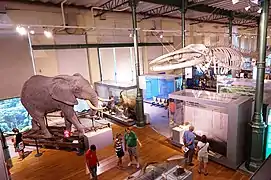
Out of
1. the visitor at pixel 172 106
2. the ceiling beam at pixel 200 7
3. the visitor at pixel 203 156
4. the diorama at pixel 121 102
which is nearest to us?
the visitor at pixel 203 156

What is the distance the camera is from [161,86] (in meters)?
13.7

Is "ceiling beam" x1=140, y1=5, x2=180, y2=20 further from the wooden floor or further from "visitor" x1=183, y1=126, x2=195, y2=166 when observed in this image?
"visitor" x1=183, y1=126, x2=195, y2=166

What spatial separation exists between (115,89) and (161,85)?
393 cm

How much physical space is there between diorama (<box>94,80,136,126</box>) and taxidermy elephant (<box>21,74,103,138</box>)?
263cm

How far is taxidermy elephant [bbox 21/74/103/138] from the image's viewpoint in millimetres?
7305

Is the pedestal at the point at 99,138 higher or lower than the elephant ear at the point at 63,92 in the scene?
lower

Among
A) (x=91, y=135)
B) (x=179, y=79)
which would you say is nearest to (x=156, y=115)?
(x=179, y=79)

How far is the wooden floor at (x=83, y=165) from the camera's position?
19.0 ft

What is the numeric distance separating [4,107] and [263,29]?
10.5 metres

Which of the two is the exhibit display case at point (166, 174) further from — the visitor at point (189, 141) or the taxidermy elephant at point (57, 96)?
the taxidermy elephant at point (57, 96)

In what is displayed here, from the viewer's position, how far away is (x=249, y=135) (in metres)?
5.98

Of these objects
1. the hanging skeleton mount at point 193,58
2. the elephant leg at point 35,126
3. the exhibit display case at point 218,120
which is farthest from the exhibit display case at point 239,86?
the elephant leg at point 35,126

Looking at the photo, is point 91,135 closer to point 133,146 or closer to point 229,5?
point 133,146

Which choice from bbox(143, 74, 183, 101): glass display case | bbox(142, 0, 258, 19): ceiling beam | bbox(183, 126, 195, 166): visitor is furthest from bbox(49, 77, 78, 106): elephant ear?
bbox(143, 74, 183, 101): glass display case
